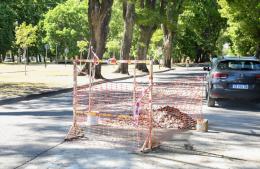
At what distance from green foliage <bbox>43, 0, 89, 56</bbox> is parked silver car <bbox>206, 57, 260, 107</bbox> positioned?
2913 inches

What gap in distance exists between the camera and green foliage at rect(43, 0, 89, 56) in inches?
3487

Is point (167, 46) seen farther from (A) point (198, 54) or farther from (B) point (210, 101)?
(B) point (210, 101)

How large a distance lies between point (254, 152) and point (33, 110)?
24.8 ft

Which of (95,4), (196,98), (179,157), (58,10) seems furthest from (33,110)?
(58,10)

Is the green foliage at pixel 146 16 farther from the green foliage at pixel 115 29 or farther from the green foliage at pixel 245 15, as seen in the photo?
the green foliage at pixel 115 29

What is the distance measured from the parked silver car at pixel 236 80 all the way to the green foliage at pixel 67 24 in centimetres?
7398

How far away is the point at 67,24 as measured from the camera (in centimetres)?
9044

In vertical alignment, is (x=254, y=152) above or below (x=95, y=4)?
below

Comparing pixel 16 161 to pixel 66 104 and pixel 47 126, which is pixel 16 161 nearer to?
pixel 47 126

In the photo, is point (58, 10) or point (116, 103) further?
point (58, 10)

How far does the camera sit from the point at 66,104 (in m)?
16.2

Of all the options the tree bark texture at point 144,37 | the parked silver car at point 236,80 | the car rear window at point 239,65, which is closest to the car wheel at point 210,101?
the parked silver car at point 236,80

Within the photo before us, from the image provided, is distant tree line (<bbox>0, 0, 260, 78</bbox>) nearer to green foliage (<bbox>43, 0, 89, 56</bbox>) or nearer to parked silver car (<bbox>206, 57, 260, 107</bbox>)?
green foliage (<bbox>43, 0, 89, 56</bbox>)

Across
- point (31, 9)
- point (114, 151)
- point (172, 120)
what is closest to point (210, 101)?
point (172, 120)
